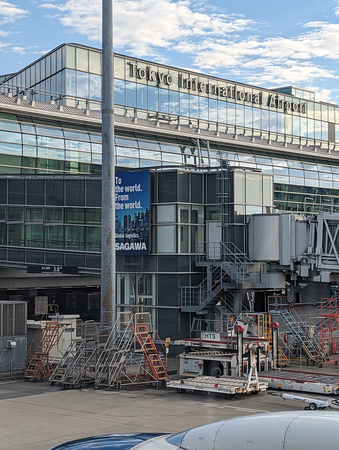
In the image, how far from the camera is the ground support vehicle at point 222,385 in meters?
23.3

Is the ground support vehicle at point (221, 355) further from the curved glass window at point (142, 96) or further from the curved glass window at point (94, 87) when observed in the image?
the curved glass window at point (142, 96)

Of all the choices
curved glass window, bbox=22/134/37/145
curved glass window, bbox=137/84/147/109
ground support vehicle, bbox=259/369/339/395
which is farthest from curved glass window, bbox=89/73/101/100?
ground support vehicle, bbox=259/369/339/395

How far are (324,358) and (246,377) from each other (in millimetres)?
7961

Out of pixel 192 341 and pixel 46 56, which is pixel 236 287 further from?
pixel 46 56

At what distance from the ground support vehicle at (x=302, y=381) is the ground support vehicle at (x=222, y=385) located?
0.93 meters

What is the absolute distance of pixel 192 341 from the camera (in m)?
28.1

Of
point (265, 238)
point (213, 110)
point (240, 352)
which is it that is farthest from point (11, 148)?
point (213, 110)

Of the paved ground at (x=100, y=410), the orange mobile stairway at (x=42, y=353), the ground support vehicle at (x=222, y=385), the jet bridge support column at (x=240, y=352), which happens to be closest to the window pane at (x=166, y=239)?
the orange mobile stairway at (x=42, y=353)

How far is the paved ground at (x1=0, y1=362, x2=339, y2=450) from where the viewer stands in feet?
60.0

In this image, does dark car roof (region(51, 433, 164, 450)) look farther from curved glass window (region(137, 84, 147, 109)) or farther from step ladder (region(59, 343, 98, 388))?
curved glass window (region(137, 84, 147, 109))

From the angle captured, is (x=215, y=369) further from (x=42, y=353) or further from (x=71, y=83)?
(x=71, y=83)

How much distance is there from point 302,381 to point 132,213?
1264 cm

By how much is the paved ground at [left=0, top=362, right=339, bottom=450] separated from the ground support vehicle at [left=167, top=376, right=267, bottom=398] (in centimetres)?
27

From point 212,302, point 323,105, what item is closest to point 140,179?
point 212,302
